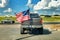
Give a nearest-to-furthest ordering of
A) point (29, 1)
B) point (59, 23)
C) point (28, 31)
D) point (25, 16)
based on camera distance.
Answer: point (25, 16)
point (28, 31)
point (29, 1)
point (59, 23)

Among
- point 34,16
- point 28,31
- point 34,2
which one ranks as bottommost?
point 28,31

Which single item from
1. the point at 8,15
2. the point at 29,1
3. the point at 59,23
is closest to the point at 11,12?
the point at 8,15

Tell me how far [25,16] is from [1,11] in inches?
295

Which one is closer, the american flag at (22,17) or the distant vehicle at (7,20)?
the american flag at (22,17)

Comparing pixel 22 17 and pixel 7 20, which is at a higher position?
pixel 22 17

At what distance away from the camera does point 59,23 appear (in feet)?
87.0

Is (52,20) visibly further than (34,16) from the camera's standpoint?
Yes

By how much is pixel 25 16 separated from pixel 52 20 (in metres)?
8.22

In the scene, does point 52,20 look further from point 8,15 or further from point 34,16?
point 34,16

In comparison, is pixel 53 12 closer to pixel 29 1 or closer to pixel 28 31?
pixel 29 1

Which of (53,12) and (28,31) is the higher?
(53,12)

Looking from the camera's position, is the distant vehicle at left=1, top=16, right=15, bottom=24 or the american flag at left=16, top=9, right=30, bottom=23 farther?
the distant vehicle at left=1, top=16, right=15, bottom=24

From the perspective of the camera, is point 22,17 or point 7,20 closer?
point 22,17

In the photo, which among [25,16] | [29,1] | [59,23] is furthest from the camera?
[59,23]
